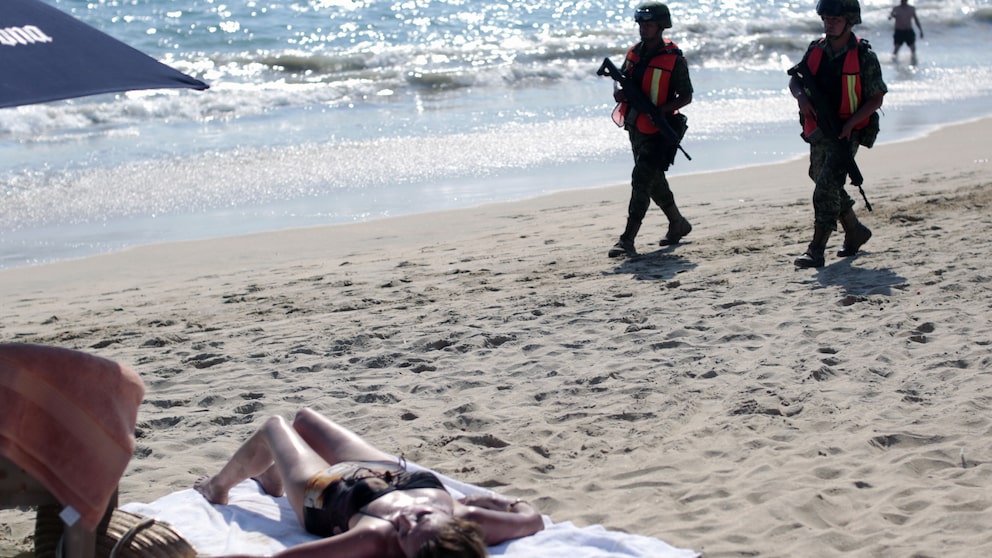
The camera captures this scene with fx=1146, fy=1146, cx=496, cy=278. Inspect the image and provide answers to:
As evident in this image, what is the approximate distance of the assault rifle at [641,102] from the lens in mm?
8203

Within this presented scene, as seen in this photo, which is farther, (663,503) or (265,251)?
(265,251)

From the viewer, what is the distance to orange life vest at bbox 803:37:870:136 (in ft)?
24.1

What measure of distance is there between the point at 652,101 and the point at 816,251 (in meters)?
1.59

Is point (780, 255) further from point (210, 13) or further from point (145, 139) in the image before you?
point (210, 13)

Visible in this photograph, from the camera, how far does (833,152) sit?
759 cm

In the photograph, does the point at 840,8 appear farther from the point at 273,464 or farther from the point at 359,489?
the point at 359,489

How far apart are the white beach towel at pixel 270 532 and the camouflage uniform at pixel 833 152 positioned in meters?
4.21

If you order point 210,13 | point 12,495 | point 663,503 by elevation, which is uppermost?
point 210,13

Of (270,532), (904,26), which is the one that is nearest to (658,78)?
(270,532)

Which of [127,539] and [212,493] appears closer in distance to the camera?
[127,539]

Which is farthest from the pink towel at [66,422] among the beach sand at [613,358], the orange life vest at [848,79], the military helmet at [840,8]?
the orange life vest at [848,79]

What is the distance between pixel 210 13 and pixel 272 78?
6916 mm

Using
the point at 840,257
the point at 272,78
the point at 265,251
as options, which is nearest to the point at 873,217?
the point at 840,257

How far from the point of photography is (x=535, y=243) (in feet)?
30.2
